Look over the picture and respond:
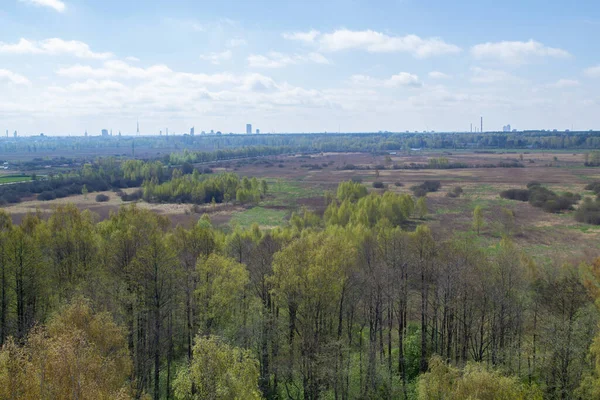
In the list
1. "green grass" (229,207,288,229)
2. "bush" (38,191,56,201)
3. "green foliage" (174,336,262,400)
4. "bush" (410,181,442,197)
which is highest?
"bush" (410,181,442,197)

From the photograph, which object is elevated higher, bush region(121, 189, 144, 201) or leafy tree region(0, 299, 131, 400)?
leafy tree region(0, 299, 131, 400)

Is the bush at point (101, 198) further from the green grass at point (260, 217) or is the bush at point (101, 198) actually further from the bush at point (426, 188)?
the bush at point (426, 188)

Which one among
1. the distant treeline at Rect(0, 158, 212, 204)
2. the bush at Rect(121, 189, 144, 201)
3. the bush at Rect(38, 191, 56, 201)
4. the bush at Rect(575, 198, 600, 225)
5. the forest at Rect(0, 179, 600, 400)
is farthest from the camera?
the bush at Rect(121, 189, 144, 201)

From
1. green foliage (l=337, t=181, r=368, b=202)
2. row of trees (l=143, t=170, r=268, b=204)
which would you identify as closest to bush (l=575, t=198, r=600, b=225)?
green foliage (l=337, t=181, r=368, b=202)

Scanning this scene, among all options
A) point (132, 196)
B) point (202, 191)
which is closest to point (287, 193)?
point (202, 191)

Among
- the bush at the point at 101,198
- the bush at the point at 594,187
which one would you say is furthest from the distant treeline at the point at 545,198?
the bush at the point at 101,198

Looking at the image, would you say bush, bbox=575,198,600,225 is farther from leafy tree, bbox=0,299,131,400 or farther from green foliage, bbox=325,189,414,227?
leafy tree, bbox=0,299,131,400

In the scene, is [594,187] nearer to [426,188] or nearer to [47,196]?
[426,188]

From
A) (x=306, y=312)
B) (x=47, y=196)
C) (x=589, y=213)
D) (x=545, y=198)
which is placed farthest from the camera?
(x=47, y=196)

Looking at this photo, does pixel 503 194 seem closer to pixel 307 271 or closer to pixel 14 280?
pixel 307 271
